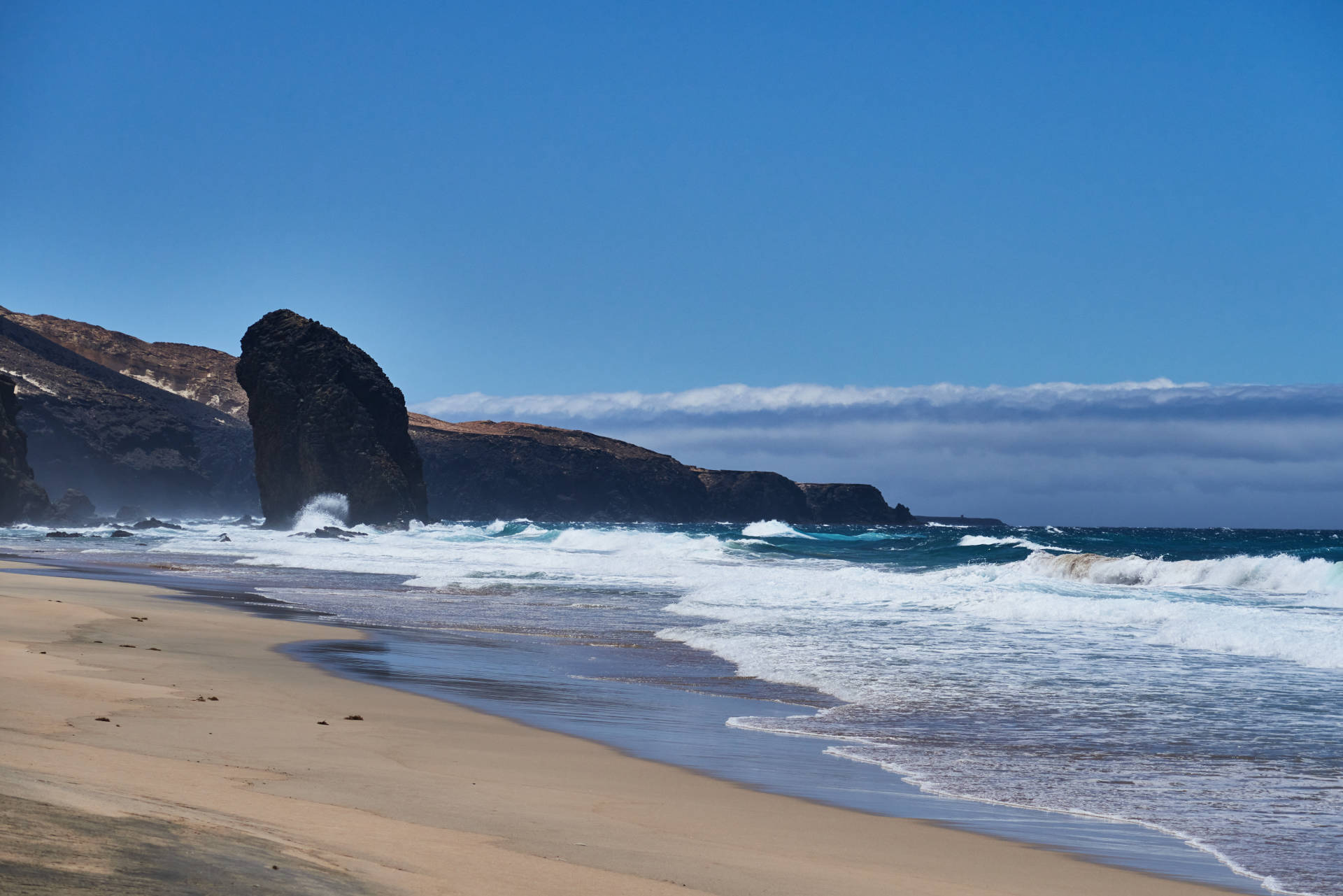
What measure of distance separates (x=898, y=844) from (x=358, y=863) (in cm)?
262

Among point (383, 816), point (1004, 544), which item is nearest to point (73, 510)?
point (1004, 544)

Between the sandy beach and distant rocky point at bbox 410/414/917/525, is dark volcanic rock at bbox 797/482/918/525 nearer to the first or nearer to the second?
distant rocky point at bbox 410/414/917/525

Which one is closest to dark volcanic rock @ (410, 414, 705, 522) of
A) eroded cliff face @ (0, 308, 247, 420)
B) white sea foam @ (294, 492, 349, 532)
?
eroded cliff face @ (0, 308, 247, 420)

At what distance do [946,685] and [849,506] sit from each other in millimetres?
153918

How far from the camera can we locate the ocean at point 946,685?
5.93 meters

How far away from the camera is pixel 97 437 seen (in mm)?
98688

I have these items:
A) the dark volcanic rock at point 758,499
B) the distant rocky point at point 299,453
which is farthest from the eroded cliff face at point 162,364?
the dark volcanic rock at point 758,499

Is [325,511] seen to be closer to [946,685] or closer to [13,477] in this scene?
[13,477]

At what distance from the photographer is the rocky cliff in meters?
94.9

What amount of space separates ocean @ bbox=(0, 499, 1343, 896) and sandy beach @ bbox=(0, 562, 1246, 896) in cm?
65

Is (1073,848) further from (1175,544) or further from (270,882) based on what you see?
(1175,544)

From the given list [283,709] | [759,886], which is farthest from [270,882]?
[283,709]

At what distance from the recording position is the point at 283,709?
25.6 ft

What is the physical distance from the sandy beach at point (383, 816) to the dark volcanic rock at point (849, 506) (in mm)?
155609
